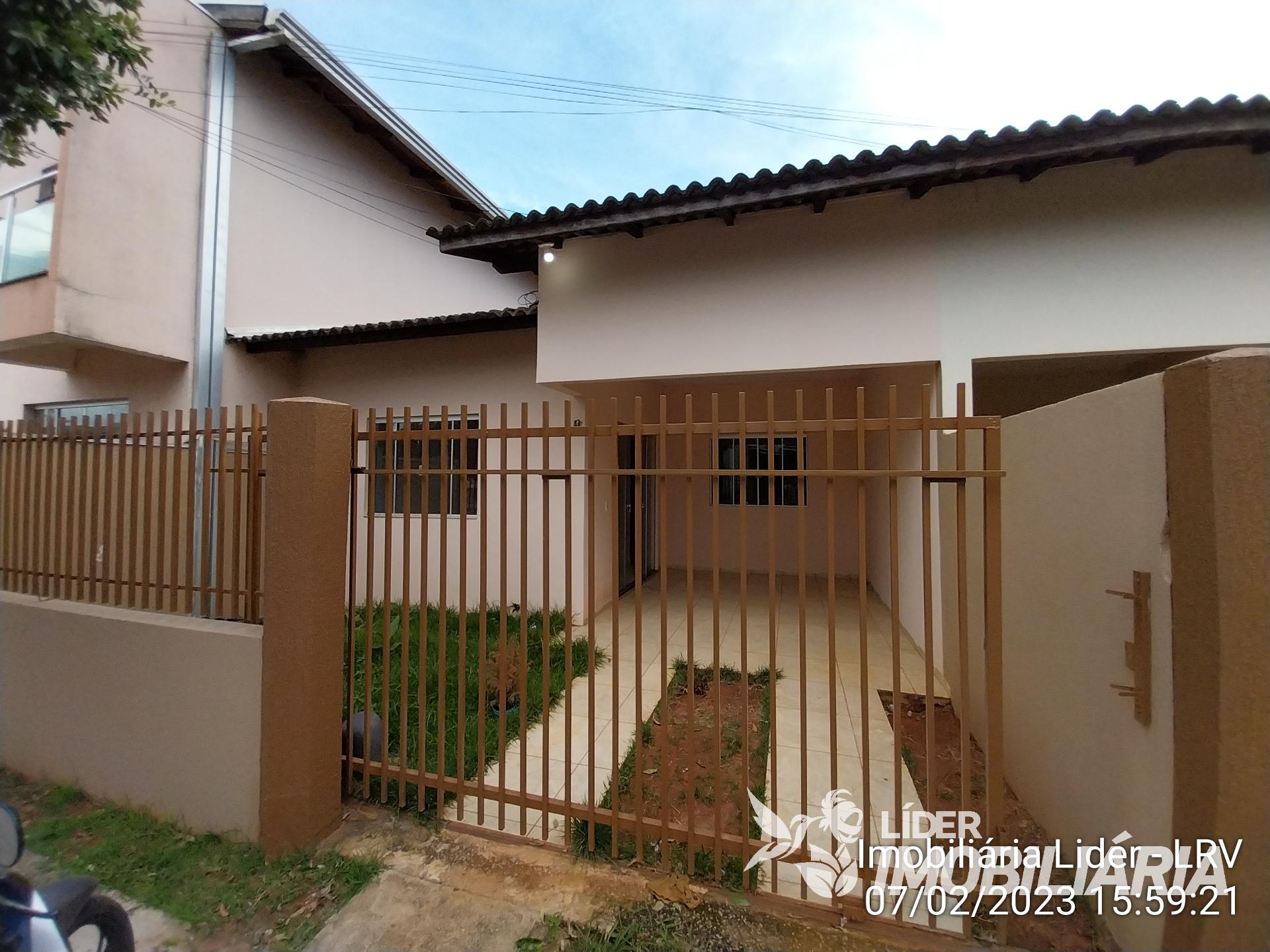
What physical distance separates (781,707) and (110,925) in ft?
12.6

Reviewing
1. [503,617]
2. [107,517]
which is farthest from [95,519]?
[503,617]

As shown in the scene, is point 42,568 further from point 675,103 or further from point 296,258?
point 675,103

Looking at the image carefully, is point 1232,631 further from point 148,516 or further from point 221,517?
point 148,516

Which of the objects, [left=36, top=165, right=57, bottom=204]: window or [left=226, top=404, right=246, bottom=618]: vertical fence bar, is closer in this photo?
[left=226, top=404, right=246, bottom=618]: vertical fence bar

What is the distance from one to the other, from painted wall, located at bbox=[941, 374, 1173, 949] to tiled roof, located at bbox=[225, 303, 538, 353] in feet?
15.7

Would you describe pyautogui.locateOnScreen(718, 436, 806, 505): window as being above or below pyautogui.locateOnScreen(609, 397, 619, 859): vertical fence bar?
above

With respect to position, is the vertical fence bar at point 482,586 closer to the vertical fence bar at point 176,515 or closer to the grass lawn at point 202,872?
the grass lawn at point 202,872

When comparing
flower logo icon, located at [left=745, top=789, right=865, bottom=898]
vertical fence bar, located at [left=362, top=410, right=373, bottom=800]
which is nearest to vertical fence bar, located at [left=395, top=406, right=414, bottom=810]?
vertical fence bar, located at [left=362, top=410, right=373, bottom=800]

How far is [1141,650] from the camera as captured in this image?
5.75ft

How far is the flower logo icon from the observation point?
214cm

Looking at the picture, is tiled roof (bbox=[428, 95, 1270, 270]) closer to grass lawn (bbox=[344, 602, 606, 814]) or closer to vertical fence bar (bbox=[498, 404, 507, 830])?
vertical fence bar (bbox=[498, 404, 507, 830])

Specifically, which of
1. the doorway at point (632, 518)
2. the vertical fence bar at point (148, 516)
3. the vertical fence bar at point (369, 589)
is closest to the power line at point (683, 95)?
the doorway at point (632, 518)

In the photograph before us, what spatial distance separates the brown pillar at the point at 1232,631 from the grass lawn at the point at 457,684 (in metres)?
2.39

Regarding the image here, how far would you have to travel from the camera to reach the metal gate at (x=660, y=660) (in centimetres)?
205
